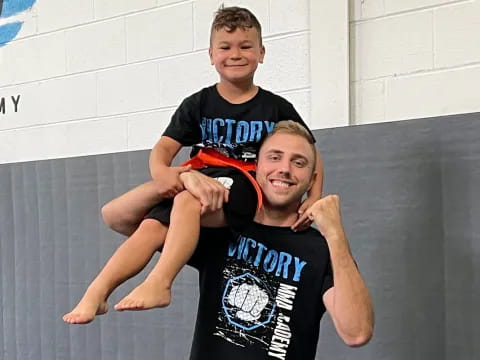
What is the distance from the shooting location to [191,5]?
97.3 inches

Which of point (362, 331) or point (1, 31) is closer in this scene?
point (362, 331)

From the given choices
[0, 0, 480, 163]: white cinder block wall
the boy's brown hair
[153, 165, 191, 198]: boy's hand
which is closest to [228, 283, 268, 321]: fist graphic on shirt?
[153, 165, 191, 198]: boy's hand

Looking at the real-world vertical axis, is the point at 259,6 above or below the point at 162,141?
above

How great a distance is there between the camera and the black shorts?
142 centimetres

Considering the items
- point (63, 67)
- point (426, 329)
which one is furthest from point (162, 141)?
point (63, 67)

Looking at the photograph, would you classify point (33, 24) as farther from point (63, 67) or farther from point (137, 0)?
point (137, 0)

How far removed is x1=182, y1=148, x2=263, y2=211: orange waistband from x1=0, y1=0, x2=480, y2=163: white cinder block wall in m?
0.65

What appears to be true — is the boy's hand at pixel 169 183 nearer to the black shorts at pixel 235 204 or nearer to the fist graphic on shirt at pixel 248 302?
the black shorts at pixel 235 204

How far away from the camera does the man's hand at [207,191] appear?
54.2 inches

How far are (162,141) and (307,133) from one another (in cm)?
30

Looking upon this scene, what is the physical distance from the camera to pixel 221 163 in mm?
1486

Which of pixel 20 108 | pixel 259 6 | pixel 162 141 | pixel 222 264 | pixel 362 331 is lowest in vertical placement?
pixel 362 331

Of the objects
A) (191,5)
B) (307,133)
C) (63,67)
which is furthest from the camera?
(63,67)

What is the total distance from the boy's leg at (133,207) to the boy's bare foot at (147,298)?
196mm
